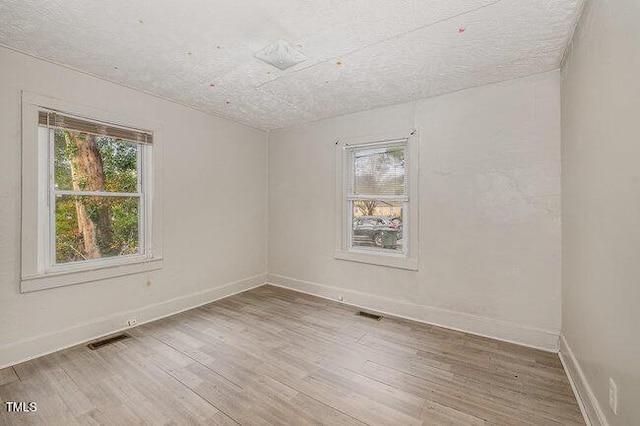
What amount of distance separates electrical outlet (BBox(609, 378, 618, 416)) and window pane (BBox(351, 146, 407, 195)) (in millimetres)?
2350

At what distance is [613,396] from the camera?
1390mm

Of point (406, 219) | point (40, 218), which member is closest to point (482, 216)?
point (406, 219)

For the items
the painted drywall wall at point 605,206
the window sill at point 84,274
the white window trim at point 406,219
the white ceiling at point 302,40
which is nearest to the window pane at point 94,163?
the white ceiling at point 302,40

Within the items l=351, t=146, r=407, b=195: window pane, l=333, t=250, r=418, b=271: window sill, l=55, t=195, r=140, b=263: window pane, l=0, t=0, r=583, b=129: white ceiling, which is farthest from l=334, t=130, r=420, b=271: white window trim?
l=55, t=195, r=140, b=263: window pane

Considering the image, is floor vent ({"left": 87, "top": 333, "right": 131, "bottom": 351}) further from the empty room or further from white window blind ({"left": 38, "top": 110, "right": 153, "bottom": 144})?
white window blind ({"left": 38, "top": 110, "right": 153, "bottom": 144})

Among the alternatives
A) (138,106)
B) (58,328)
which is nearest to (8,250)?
(58,328)

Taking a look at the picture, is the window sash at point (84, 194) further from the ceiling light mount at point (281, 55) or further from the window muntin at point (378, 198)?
the window muntin at point (378, 198)

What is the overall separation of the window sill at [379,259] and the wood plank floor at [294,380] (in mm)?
692

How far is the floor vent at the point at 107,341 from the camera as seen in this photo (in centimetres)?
257

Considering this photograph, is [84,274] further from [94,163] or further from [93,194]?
[94,163]

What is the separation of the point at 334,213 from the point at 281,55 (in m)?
2.24

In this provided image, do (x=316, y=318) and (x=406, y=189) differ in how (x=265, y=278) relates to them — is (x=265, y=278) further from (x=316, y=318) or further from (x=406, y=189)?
(x=406, y=189)

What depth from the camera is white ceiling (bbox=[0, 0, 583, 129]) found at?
5.85 feet

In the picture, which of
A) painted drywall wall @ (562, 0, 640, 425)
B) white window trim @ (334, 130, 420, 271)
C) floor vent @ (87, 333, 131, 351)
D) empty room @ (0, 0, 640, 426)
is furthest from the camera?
white window trim @ (334, 130, 420, 271)
